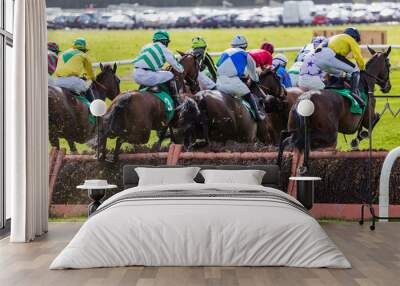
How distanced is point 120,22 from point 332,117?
320cm

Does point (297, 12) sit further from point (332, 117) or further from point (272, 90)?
point (332, 117)

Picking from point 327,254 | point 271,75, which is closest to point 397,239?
point 327,254

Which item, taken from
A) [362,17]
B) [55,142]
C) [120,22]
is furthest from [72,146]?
[362,17]

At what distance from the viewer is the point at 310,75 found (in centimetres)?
806

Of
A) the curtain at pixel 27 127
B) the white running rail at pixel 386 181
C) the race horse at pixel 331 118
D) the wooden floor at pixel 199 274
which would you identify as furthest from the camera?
the race horse at pixel 331 118

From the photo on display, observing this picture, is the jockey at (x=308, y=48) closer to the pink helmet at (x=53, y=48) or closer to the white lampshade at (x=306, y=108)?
the white lampshade at (x=306, y=108)

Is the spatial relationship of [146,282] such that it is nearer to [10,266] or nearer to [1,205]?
[10,266]

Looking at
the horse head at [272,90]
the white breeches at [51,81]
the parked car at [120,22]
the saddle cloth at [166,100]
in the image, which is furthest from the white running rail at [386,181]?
the white breeches at [51,81]

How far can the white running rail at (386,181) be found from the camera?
7.80 meters

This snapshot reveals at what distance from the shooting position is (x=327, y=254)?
16.0 feet

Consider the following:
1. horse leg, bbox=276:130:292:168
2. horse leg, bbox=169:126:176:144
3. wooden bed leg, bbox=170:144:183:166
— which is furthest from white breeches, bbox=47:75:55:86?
horse leg, bbox=276:130:292:168

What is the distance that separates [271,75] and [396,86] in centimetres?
168

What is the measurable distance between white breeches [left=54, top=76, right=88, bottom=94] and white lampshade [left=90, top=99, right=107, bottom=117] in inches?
16.1

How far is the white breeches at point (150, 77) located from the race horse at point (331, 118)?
1.72m
